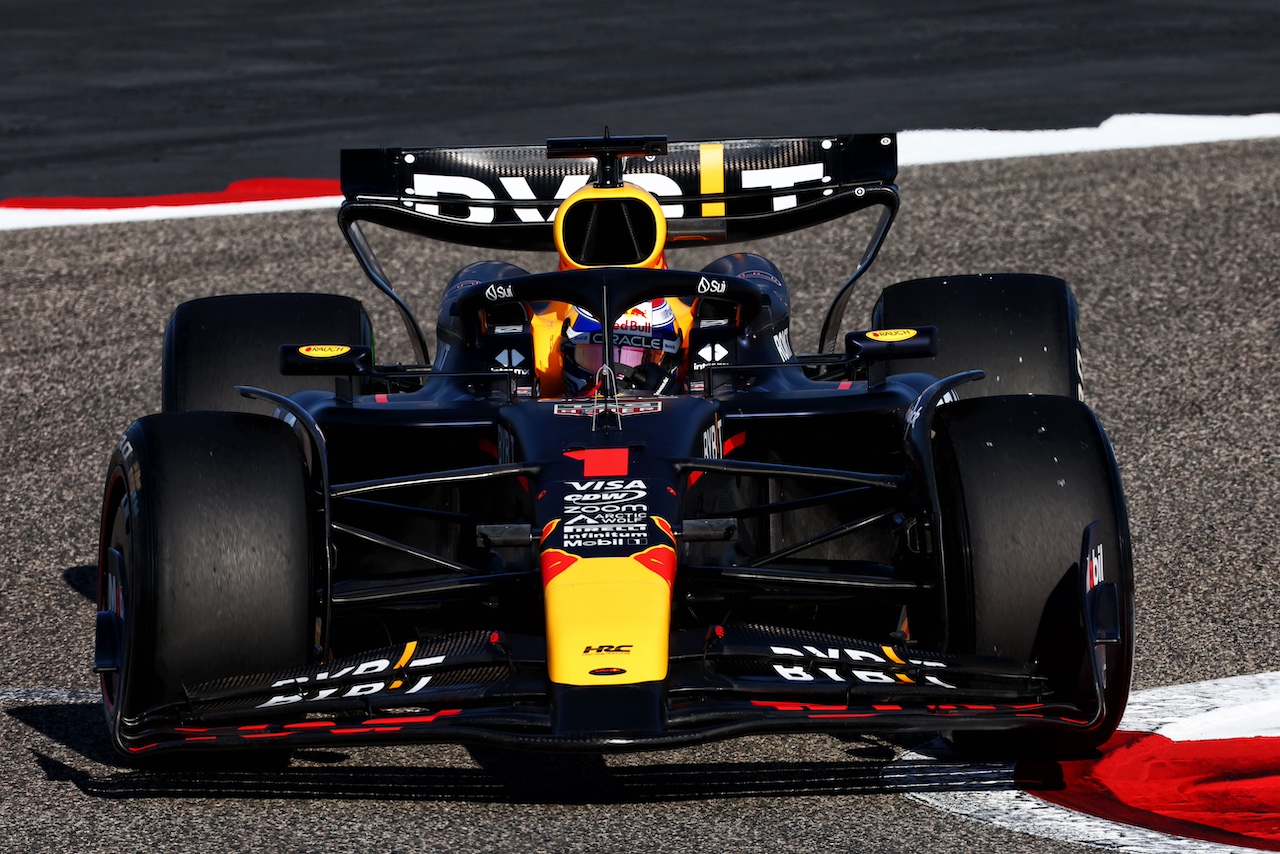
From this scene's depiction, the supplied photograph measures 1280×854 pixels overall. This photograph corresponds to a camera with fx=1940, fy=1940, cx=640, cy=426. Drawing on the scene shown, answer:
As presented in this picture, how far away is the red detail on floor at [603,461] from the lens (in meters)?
5.44

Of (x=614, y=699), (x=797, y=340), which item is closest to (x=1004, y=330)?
(x=614, y=699)

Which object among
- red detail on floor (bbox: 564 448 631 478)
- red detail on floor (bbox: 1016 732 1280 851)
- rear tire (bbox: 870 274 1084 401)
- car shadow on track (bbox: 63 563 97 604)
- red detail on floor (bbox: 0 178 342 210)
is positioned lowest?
red detail on floor (bbox: 1016 732 1280 851)

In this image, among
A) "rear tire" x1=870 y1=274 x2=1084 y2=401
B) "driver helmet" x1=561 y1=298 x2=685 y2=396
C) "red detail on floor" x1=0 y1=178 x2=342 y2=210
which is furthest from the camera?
"red detail on floor" x1=0 y1=178 x2=342 y2=210

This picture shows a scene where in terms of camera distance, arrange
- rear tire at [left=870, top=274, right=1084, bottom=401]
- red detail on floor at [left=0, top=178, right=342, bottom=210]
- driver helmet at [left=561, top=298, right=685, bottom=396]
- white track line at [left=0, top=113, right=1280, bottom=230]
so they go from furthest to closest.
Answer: red detail on floor at [left=0, top=178, right=342, bottom=210] → white track line at [left=0, top=113, right=1280, bottom=230] → rear tire at [left=870, top=274, right=1084, bottom=401] → driver helmet at [left=561, top=298, right=685, bottom=396]

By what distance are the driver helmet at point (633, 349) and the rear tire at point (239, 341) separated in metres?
1.24

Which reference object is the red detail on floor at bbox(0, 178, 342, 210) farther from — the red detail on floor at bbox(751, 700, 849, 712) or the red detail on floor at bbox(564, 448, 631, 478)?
the red detail on floor at bbox(751, 700, 849, 712)

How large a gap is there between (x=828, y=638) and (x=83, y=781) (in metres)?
2.10

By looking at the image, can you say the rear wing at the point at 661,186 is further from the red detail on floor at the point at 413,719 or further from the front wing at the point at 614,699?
the red detail on floor at the point at 413,719

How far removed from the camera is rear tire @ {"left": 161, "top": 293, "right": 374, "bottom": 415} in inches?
286

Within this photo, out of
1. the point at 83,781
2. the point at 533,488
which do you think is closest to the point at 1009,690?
the point at 533,488

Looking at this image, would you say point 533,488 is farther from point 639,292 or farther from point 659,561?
point 639,292

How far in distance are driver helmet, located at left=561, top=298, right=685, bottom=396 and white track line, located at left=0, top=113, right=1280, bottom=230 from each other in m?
6.96

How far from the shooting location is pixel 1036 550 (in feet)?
16.8

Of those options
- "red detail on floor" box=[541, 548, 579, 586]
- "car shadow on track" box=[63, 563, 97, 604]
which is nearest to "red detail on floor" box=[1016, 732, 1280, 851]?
"red detail on floor" box=[541, 548, 579, 586]
